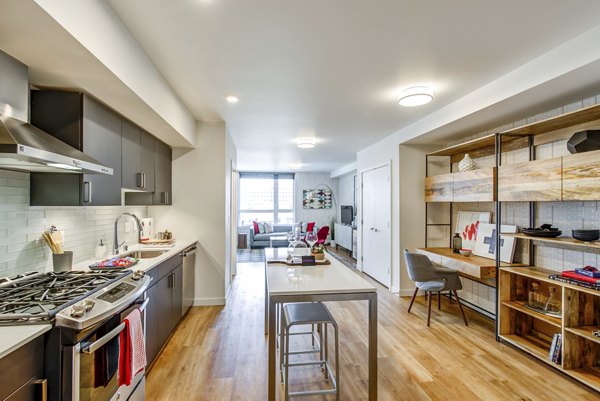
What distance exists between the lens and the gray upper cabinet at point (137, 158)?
2662 mm

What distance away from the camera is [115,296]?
5.37 ft

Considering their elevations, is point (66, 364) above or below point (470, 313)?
above

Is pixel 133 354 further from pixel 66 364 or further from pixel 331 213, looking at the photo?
pixel 331 213

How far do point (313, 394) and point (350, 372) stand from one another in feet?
1.82

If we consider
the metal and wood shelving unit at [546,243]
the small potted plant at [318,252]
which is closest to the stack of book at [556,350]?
the metal and wood shelving unit at [546,243]

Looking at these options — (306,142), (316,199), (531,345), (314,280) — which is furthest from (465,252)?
(316,199)

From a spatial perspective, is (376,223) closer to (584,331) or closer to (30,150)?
(584,331)

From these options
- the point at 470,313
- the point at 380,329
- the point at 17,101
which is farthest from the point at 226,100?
the point at 470,313

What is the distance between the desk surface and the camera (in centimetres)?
189

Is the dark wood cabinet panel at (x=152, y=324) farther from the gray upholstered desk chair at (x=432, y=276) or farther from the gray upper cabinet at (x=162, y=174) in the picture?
the gray upholstered desk chair at (x=432, y=276)

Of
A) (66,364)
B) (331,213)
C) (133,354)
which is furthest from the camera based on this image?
(331,213)

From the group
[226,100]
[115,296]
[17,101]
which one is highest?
[226,100]

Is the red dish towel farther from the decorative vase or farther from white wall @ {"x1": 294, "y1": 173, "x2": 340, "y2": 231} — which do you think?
white wall @ {"x1": 294, "y1": 173, "x2": 340, "y2": 231}

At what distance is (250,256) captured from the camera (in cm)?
766
